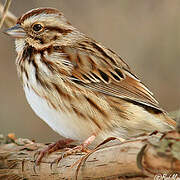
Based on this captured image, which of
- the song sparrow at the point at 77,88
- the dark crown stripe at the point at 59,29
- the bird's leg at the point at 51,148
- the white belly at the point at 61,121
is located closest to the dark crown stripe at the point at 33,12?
the song sparrow at the point at 77,88

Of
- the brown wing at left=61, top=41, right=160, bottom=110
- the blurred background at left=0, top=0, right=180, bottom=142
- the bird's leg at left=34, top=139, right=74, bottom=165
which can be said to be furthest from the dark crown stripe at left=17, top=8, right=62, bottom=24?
the blurred background at left=0, top=0, right=180, bottom=142

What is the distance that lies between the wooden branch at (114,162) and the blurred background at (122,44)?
91.5 inches

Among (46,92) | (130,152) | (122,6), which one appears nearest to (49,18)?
(46,92)

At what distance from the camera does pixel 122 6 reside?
17.7 feet

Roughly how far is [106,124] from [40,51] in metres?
0.64

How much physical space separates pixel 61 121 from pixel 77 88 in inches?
9.3

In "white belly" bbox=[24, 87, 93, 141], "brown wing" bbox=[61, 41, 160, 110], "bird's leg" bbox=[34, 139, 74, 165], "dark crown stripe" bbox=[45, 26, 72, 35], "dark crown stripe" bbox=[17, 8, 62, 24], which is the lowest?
"bird's leg" bbox=[34, 139, 74, 165]

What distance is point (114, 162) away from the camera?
7.38 ft

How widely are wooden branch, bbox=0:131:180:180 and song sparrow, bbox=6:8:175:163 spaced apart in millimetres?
221

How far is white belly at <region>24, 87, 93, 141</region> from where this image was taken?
3045mm

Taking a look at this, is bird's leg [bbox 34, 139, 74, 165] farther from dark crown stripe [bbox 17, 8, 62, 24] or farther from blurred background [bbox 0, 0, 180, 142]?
blurred background [bbox 0, 0, 180, 142]

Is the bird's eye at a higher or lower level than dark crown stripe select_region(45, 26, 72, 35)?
higher

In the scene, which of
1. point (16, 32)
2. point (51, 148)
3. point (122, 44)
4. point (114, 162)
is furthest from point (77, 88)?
point (122, 44)

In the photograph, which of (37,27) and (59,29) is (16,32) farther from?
(59,29)
